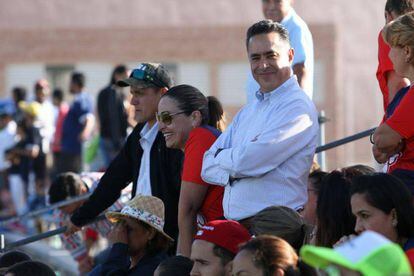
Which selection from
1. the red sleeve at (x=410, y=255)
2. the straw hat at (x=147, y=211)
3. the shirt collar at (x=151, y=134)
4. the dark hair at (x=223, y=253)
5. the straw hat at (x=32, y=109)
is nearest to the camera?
the red sleeve at (x=410, y=255)

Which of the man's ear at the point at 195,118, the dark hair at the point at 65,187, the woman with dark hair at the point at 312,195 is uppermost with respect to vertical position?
the man's ear at the point at 195,118

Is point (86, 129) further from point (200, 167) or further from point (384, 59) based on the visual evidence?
point (384, 59)

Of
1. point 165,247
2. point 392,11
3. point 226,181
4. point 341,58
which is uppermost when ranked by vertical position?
point 392,11

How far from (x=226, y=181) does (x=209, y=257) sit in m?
0.86

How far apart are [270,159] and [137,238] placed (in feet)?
3.53

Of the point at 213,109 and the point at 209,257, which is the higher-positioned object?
the point at 213,109

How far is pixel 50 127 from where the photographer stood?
17.9 meters

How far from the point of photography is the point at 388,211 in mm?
5289

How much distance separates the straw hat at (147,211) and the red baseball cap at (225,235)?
1.03 m

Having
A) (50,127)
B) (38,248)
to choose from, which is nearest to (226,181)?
(38,248)

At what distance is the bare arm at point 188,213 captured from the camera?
6.77 m

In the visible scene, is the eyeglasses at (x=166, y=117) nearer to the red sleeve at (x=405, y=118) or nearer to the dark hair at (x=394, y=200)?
the red sleeve at (x=405, y=118)

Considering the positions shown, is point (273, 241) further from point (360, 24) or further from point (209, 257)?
point (360, 24)

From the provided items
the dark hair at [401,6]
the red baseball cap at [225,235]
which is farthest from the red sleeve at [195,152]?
the dark hair at [401,6]
